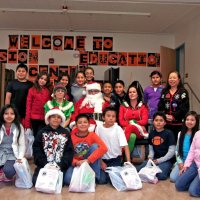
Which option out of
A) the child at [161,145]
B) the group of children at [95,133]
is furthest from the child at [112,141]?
the child at [161,145]

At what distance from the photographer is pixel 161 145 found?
3875mm

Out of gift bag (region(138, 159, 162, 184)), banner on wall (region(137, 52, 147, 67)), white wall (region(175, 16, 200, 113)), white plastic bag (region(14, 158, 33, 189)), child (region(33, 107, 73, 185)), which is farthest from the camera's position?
banner on wall (region(137, 52, 147, 67))

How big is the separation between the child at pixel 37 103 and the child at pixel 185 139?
178cm

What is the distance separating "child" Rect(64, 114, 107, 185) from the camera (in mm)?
3350

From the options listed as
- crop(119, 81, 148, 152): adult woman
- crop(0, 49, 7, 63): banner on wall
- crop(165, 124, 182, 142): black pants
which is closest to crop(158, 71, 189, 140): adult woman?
crop(165, 124, 182, 142): black pants

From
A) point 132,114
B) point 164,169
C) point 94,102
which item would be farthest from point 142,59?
point 164,169

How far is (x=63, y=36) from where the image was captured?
892cm

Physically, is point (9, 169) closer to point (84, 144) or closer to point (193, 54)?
point (84, 144)

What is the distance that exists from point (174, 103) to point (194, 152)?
2.83 feet

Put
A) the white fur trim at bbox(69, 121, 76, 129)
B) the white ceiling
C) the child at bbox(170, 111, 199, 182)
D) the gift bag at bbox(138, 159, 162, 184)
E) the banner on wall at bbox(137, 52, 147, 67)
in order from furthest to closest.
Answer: the banner on wall at bbox(137, 52, 147, 67) < the white ceiling < the white fur trim at bbox(69, 121, 76, 129) < the child at bbox(170, 111, 199, 182) < the gift bag at bbox(138, 159, 162, 184)

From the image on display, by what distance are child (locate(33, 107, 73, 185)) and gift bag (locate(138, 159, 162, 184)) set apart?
2.77ft

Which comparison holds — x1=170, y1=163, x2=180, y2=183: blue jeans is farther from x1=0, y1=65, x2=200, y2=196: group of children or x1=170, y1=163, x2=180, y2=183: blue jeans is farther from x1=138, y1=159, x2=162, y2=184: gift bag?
x1=138, y1=159, x2=162, y2=184: gift bag

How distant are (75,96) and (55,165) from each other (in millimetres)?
1399

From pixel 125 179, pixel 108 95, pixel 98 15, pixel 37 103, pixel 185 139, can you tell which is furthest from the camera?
pixel 98 15
